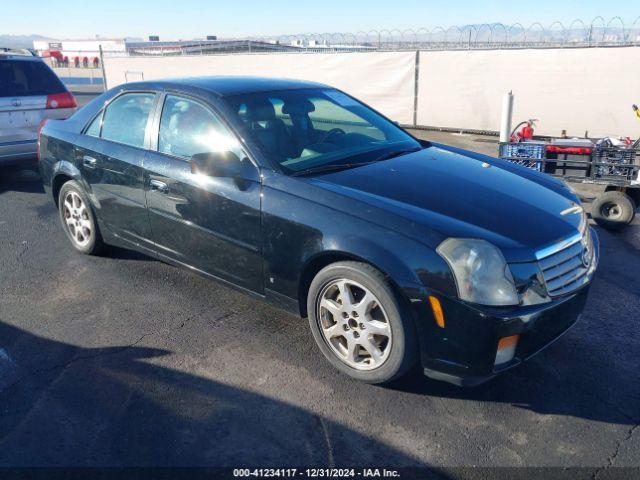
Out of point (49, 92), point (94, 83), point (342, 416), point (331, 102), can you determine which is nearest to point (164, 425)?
point (342, 416)

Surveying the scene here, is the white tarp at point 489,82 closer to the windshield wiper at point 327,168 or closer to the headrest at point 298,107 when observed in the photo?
the headrest at point 298,107

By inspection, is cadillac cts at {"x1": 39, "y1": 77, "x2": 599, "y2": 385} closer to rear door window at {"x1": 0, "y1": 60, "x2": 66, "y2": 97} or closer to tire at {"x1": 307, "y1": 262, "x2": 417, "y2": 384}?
tire at {"x1": 307, "y1": 262, "x2": 417, "y2": 384}

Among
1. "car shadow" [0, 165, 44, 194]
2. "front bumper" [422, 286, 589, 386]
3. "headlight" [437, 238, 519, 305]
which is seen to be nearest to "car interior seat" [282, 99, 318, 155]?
"headlight" [437, 238, 519, 305]

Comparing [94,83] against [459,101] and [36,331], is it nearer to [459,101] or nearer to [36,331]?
[459,101]

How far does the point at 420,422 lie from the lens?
115 inches

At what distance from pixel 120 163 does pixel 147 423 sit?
222cm

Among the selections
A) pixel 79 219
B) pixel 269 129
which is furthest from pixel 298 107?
pixel 79 219

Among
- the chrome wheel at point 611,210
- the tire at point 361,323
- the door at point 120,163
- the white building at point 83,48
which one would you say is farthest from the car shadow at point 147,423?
the white building at point 83,48

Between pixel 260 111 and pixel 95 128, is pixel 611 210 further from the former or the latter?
pixel 95 128

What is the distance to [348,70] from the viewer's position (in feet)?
47.0

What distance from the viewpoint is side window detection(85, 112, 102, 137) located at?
15.6 ft

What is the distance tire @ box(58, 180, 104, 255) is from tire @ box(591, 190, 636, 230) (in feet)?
16.7

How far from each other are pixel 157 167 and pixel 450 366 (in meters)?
2.47

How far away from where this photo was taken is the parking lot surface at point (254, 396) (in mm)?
2717
